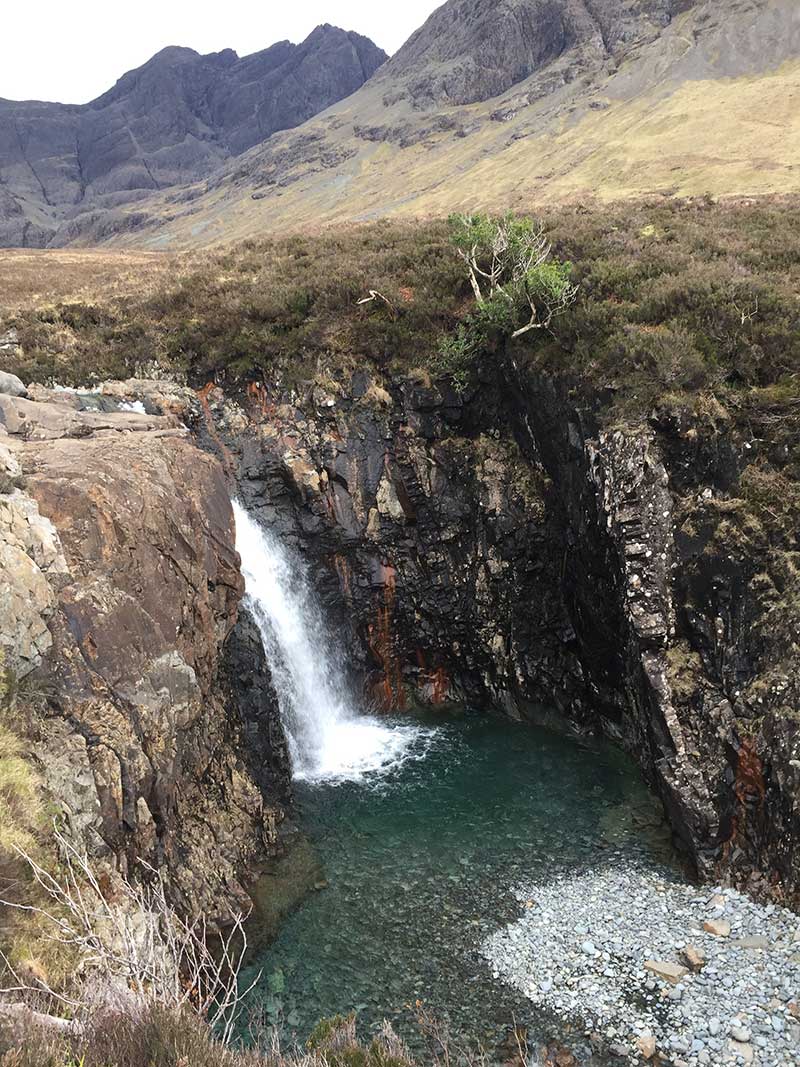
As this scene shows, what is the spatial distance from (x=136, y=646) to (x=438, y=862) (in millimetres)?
9757

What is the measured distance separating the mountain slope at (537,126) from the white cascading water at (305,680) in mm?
65422

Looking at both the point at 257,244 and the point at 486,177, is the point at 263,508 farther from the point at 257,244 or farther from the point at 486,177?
the point at 486,177

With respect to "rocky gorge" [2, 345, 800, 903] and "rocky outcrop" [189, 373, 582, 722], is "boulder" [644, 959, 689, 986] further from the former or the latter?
"rocky outcrop" [189, 373, 582, 722]

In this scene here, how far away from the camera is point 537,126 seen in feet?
419

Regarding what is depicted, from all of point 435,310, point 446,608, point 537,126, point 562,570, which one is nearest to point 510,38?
point 537,126

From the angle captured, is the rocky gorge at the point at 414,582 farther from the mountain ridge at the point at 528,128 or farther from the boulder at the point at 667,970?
the mountain ridge at the point at 528,128

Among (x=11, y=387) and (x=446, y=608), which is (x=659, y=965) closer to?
(x=446, y=608)

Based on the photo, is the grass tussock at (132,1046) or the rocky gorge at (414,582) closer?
the grass tussock at (132,1046)

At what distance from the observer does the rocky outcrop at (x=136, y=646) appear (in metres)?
13.2

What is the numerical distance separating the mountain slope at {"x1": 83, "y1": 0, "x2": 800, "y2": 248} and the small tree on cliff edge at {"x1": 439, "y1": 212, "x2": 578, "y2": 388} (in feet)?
166

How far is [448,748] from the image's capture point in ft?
79.6

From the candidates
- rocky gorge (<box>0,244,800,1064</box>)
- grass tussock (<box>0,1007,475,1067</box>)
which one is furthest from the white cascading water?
grass tussock (<box>0,1007,475,1067</box>)

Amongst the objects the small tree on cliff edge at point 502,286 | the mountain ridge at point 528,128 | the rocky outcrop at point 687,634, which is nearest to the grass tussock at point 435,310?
the small tree on cliff edge at point 502,286

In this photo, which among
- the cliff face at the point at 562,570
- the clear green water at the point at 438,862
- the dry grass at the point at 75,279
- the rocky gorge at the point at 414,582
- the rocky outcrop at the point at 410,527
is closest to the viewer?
the clear green water at the point at 438,862
